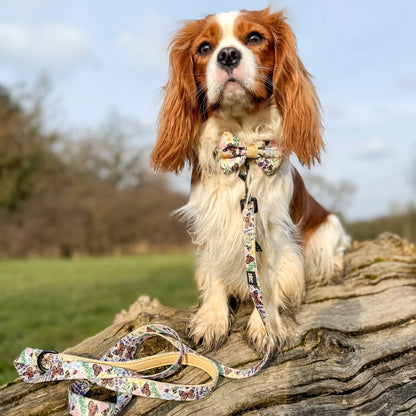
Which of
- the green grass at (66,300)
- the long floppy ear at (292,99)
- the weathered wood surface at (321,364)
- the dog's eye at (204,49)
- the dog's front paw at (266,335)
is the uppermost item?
the dog's eye at (204,49)

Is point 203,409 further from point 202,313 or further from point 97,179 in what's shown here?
point 97,179

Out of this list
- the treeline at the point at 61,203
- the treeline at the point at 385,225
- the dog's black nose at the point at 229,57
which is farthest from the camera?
the treeline at the point at 61,203

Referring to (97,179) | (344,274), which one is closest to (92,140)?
(97,179)

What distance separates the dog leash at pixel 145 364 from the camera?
6.97 ft

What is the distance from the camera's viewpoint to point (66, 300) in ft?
28.2

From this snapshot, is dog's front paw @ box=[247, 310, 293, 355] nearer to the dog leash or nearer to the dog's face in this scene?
the dog leash

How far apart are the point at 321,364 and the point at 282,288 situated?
21.0 inches

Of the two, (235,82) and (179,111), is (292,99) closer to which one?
(235,82)

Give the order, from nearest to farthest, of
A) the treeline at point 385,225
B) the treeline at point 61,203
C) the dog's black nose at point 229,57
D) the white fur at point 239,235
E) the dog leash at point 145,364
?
the dog leash at point 145,364 → the dog's black nose at point 229,57 → the white fur at point 239,235 → the treeline at point 385,225 → the treeline at point 61,203

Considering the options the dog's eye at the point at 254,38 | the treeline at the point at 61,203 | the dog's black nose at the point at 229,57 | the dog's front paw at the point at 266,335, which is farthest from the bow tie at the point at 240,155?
the treeline at the point at 61,203

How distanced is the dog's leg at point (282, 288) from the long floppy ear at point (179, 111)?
0.91 m

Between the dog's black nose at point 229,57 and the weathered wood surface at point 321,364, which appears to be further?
the dog's black nose at point 229,57

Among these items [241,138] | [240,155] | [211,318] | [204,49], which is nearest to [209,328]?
[211,318]

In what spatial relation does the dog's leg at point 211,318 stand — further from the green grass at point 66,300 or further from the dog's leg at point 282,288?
the green grass at point 66,300
